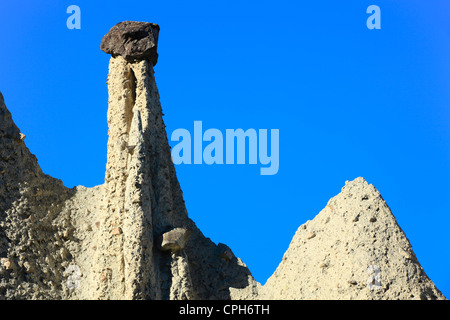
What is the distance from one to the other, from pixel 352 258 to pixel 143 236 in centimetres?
381

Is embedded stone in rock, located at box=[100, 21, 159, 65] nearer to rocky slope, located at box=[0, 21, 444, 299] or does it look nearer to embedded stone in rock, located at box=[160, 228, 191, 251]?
rocky slope, located at box=[0, 21, 444, 299]

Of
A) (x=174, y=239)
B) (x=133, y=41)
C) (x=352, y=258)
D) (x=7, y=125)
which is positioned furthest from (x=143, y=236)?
(x=133, y=41)

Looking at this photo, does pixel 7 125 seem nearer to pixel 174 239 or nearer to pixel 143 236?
pixel 143 236

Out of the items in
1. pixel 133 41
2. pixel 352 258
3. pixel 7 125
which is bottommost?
pixel 352 258

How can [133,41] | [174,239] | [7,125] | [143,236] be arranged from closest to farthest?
[143,236] → [174,239] → [7,125] → [133,41]

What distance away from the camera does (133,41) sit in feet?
59.9

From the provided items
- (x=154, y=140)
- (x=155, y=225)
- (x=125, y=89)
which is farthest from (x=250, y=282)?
A: (x=125, y=89)

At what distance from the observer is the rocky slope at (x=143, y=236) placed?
1569cm

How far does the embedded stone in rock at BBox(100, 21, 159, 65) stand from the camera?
716 inches

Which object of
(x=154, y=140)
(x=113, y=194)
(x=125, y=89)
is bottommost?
(x=113, y=194)

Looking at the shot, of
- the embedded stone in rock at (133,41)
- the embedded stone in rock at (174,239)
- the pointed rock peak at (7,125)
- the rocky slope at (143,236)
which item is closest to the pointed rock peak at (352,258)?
the rocky slope at (143,236)

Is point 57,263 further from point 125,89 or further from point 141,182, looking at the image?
point 125,89
